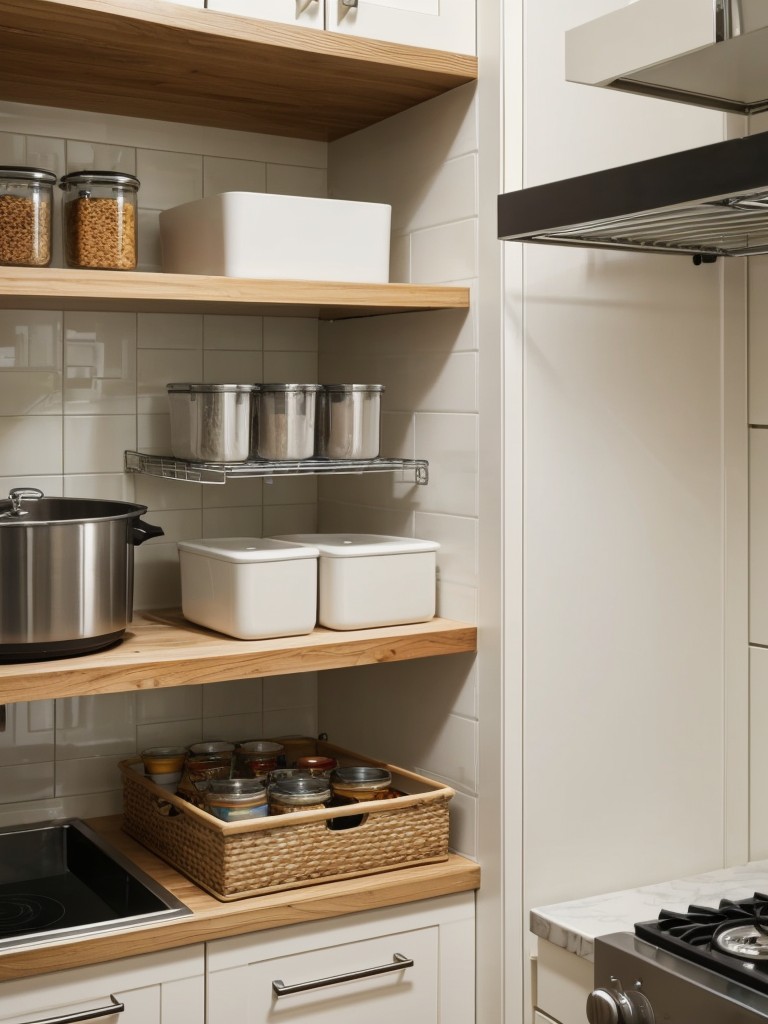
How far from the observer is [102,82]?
1.77 m

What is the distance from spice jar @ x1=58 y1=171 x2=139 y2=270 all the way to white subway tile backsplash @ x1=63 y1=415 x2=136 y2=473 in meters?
0.38

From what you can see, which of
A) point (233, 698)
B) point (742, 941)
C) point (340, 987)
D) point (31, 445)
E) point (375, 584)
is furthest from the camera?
point (233, 698)

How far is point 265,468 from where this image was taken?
1.72 metres

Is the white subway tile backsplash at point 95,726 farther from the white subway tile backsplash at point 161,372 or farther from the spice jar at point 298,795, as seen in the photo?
the white subway tile backsplash at point 161,372

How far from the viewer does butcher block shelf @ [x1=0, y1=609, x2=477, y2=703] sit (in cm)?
150

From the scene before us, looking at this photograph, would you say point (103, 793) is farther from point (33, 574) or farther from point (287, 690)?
point (33, 574)

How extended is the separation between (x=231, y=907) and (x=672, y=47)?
4.04 ft

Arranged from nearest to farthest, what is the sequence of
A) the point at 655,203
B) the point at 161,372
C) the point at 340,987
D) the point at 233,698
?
1. the point at 655,203
2. the point at 340,987
3. the point at 161,372
4. the point at 233,698

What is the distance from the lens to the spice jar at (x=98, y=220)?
161 centimetres

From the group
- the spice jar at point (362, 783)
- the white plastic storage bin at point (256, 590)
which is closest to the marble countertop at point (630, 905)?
the spice jar at point (362, 783)

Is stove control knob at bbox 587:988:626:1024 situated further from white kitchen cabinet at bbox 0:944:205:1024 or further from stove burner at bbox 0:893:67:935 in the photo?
stove burner at bbox 0:893:67:935

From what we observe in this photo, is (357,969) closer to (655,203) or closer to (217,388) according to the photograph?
(217,388)

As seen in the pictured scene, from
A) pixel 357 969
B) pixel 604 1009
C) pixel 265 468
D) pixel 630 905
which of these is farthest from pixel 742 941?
pixel 265 468

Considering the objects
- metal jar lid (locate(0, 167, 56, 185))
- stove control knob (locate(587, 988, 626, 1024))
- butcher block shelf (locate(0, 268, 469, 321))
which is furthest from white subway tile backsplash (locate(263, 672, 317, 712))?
metal jar lid (locate(0, 167, 56, 185))
